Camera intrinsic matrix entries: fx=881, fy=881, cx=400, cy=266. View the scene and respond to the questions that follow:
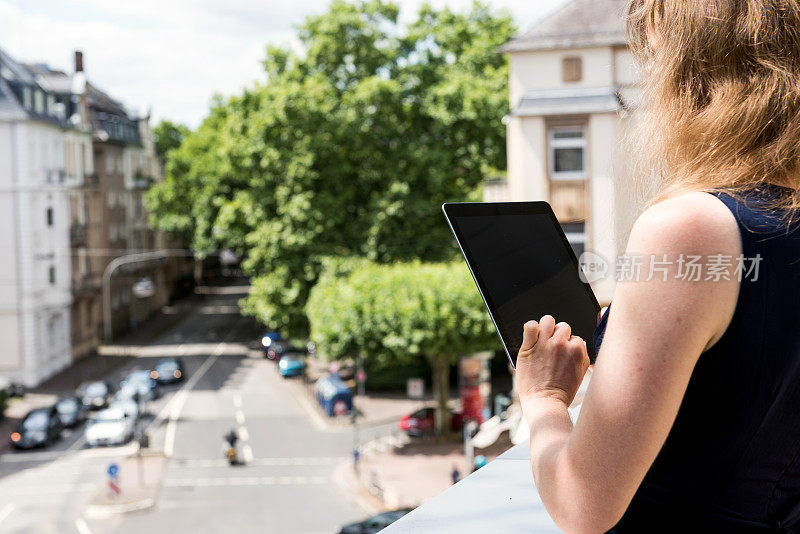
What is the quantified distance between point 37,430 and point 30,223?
22.9 feet

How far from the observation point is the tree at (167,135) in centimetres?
3506

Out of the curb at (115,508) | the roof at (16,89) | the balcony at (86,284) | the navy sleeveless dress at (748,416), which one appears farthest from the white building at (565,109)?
the balcony at (86,284)

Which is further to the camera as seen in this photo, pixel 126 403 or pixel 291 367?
pixel 291 367

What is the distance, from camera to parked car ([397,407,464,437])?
1670cm

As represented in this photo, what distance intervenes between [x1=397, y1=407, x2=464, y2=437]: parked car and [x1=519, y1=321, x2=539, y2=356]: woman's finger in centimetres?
1605

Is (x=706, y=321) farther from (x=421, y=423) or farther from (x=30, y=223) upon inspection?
(x=30, y=223)

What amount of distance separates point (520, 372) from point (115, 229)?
2923 cm

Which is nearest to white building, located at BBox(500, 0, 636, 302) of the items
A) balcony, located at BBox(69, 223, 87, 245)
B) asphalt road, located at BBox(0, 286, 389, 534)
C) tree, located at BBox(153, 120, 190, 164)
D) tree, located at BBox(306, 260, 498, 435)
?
tree, located at BBox(306, 260, 498, 435)

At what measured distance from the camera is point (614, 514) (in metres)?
0.71

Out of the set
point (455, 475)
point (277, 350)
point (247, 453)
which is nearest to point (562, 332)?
point (455, 475)

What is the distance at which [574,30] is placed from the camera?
12766 mm

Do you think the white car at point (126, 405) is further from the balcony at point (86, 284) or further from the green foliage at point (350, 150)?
the balcony at point (86, 284)

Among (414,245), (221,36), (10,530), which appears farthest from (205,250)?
(221,36)

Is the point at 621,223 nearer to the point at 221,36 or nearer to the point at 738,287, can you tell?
the point at 738,287
